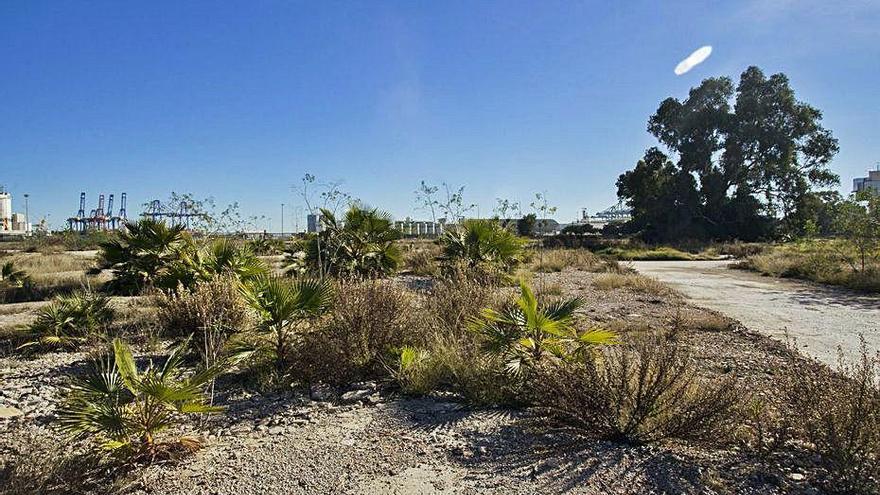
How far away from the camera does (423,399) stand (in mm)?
4301

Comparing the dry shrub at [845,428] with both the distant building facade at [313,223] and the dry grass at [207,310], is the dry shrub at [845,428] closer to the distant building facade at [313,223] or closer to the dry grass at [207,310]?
the dry grass at [207,310]

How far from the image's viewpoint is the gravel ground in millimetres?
2793

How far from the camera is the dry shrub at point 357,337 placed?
4.83 meters

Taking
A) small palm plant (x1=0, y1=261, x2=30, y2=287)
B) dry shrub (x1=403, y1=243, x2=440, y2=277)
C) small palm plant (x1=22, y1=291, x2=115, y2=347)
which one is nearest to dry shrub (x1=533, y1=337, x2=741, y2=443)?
small palm plant (x1=22, y1=291, x2=115, y2=347)

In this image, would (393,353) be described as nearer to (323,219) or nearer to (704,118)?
(323,219)

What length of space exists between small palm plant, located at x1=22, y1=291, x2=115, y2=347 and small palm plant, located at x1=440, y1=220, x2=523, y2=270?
296 inches

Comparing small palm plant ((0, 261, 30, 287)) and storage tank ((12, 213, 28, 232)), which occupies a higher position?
storage tank ((12, 213, 28, 232))

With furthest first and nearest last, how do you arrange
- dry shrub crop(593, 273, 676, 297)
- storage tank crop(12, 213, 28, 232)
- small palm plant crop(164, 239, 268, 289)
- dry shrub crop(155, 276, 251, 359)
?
storage tank crop(12, 213, 28, 232) < dry shrub crop(593, 273, 676, 297) < small palm plant crop(164, 239, 268, 289) < dry shrub crop(155, 276, 251, 359)

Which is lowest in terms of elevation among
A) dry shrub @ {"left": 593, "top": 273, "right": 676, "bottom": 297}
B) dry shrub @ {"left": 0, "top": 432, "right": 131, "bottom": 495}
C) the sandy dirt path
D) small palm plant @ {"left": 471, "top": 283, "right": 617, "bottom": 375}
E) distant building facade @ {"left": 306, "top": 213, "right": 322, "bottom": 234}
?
the sandy dirt path

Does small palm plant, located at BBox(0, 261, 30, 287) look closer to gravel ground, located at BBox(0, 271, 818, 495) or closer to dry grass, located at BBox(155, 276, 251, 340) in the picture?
dry grass, located at BBox(155, 276, 251, 340)

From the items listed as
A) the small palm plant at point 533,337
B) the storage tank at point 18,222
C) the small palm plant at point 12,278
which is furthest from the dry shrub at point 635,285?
the storage tank at point 18,222

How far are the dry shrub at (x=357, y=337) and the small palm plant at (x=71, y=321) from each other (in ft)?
10.5

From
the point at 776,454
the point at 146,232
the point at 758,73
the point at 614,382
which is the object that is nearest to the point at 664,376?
the point at 614,382

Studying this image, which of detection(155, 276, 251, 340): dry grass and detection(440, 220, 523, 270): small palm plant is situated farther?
detection(440, 220, 523, 270): small palm plant
